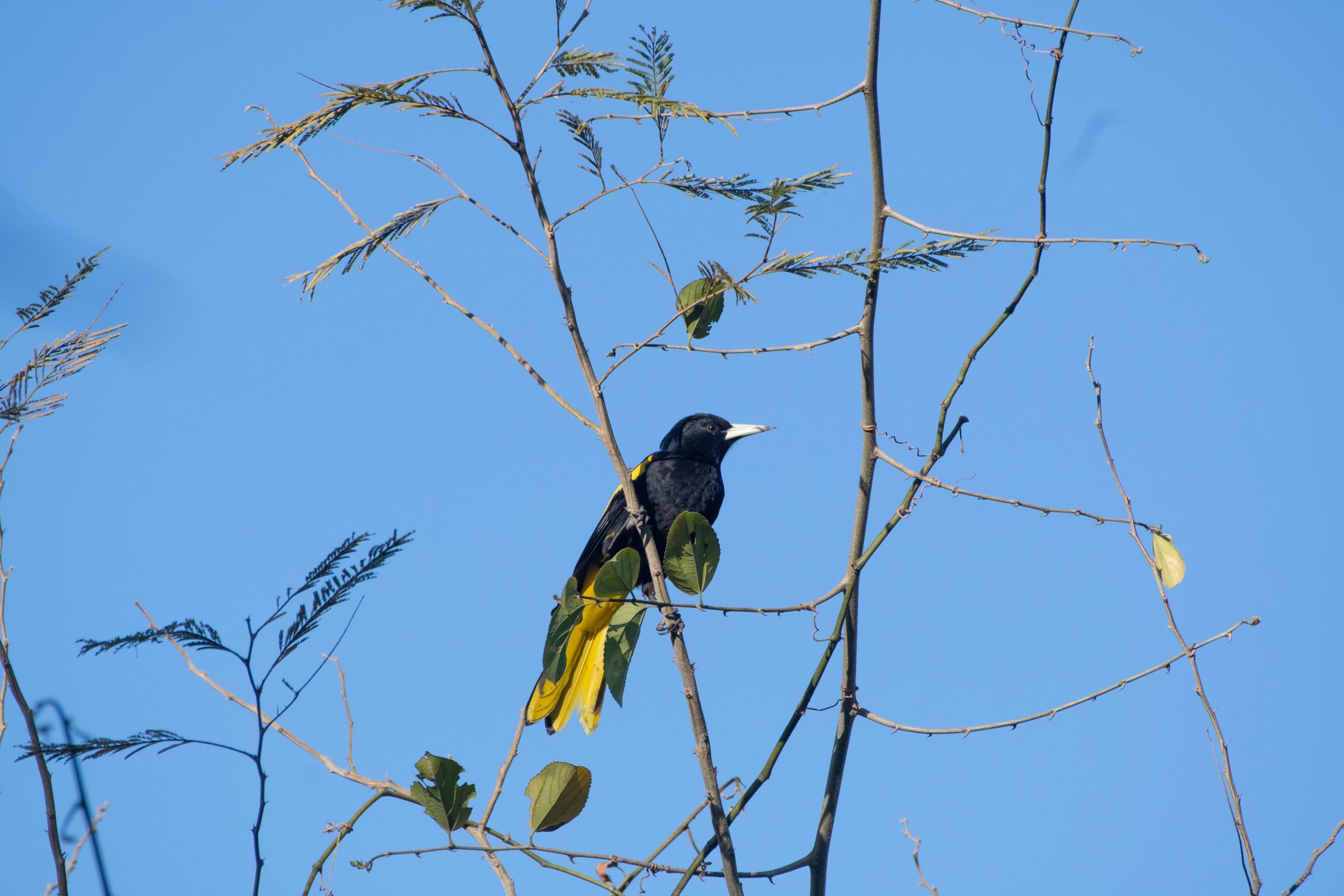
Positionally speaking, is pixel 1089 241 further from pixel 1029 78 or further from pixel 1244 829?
pixel 1244 829

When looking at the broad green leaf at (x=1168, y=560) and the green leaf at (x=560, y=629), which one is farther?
the broad green leaf at (x=1168, y=560)

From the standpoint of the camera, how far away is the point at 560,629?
192cm

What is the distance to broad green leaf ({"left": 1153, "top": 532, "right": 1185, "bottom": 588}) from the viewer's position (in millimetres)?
2105

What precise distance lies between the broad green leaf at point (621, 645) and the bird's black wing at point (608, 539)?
1.95 m

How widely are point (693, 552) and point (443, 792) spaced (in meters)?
0.66

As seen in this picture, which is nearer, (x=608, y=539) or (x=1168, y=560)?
(x=1168, y=560)

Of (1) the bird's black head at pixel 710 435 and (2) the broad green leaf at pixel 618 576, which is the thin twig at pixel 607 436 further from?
(1) the bird's black head at pixel 710 435

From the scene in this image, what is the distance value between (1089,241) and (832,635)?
0.92 meters

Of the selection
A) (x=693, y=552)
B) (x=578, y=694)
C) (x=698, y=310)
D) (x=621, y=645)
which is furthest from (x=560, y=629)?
(x=578, y=694)

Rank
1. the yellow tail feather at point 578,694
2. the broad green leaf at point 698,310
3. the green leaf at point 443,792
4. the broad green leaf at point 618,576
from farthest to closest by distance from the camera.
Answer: the yellow tail feather at point 578,694 < the broad green leaf at point 698,310 < the broad green leaf at point 618,576 < the green leaf at point 443,792

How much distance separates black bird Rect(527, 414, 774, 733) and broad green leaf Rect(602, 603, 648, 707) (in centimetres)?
104

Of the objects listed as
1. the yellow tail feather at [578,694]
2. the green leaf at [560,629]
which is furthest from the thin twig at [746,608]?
the yellow tail feather at [578,694]

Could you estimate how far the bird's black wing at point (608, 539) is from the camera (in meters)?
4.12

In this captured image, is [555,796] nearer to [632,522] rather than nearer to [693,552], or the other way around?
[693,552]
